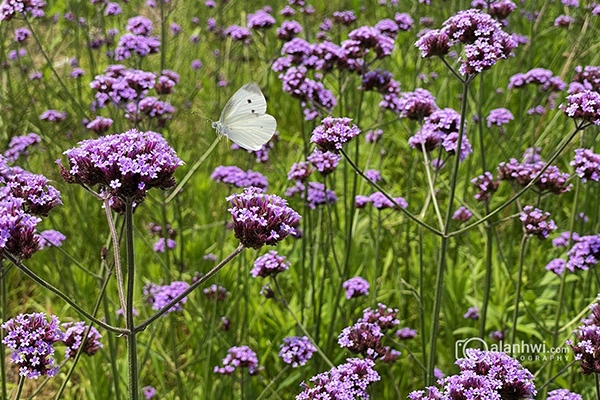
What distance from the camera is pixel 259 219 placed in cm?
170

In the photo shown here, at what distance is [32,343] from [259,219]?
0.81 meters

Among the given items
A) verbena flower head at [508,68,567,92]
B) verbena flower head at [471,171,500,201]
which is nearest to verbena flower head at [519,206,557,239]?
verbena flower head at [471,171,500,201]

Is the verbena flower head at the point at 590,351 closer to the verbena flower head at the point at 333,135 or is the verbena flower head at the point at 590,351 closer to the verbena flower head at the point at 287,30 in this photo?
the verbena flower head at the point at 333,135

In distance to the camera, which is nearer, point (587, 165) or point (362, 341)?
point (362, 341)

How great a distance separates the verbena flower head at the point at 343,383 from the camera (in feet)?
5.91

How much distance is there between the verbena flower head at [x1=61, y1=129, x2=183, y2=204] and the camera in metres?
1.63

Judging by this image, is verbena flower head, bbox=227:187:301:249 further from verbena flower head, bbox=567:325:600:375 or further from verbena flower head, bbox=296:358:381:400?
verbena flower head, bbox=567:325:600:375

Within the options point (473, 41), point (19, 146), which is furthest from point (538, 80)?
point (19, 146)

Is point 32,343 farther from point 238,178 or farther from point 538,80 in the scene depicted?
point 538,80

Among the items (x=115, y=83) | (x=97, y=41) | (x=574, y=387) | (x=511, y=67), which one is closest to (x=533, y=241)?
(x=574, y=387)

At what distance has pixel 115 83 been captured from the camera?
131 inches

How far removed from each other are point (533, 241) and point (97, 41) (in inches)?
142

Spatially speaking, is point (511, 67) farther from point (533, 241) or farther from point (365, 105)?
point (533, 241)

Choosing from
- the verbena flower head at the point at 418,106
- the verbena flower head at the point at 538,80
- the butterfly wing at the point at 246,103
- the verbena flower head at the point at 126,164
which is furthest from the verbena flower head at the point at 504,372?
the verbena flower head at the point at 538,80
